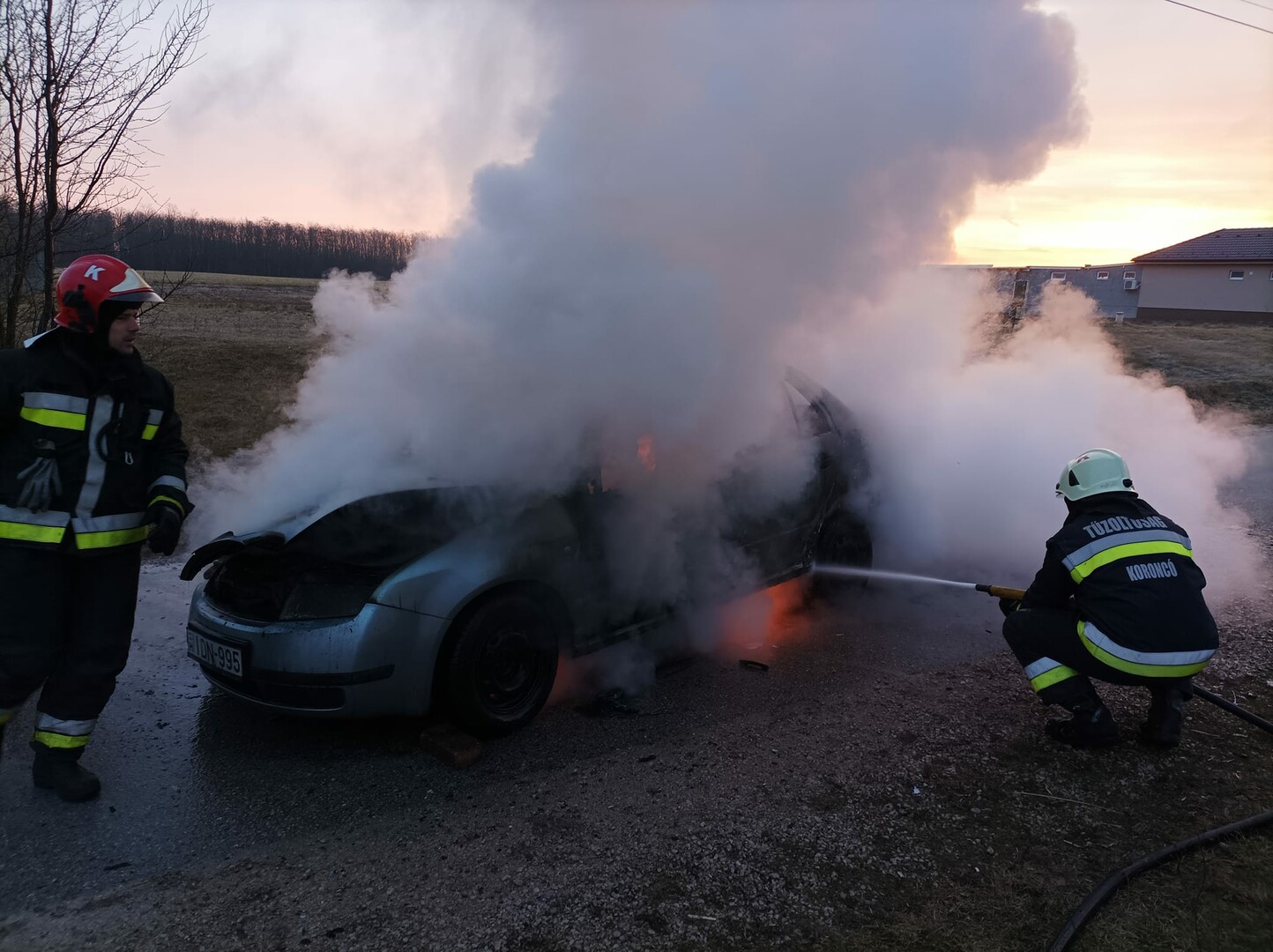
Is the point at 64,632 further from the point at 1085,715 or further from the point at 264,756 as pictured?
the point at 1085,715

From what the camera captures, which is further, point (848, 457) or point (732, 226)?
point (848, 457)

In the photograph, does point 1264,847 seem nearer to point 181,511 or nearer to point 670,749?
point 670,749

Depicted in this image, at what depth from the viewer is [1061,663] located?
3.69 meters

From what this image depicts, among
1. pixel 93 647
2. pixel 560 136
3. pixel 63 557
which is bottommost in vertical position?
pixel 93 647

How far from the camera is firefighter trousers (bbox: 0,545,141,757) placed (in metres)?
2.98

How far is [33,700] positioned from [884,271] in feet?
17.6

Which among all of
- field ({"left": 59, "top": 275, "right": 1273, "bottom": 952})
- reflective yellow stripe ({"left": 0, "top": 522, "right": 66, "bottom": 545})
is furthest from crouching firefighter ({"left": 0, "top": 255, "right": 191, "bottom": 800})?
field ({"left": 59, "top": 275, "right": 1273, "bottom": 952})

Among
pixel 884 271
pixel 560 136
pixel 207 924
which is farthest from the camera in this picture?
pixel 884 271

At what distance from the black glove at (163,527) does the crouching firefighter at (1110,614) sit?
3709mm

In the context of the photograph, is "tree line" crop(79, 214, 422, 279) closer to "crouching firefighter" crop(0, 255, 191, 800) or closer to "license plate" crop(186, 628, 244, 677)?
"crouching firefighter" crop(0, 255, 191, 800)

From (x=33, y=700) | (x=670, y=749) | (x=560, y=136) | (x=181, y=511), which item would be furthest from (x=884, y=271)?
(x=33, y=700)

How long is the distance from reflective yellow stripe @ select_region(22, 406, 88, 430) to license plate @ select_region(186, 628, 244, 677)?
1.01 meters

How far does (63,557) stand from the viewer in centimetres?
309

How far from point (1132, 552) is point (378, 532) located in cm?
324
